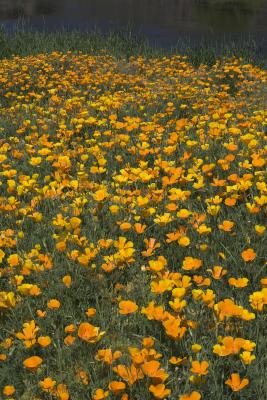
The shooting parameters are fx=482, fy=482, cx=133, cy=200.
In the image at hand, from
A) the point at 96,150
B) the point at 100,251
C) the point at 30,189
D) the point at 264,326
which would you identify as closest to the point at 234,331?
the point at 264,326

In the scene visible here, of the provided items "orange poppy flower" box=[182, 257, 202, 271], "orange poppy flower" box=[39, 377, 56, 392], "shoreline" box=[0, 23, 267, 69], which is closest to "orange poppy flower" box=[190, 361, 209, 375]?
"orange poppy flower" box=[39, 377, 56, 392]

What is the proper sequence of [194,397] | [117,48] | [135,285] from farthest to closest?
1. [117,48]
2. [135,285]
3. [194,397]

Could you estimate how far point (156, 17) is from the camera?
2225 cm

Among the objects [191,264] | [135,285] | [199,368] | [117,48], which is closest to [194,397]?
[199,368]

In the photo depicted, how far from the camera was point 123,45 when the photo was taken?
1228 centimetres

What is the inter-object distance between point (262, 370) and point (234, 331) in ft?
0.81

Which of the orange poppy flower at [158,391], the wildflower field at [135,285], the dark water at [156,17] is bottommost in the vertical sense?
the dark water at [156,17]

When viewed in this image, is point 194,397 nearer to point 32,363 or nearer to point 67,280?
point 32,363

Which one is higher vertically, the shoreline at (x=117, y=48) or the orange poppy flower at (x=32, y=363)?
the orange poppy flower at (x=32, y=363)

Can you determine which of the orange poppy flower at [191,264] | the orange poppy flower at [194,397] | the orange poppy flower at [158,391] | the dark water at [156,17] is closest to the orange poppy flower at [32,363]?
the orange poppy flower at [158,391]

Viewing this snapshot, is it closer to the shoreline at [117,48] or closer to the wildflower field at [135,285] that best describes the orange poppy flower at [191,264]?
the wildflower field at [135,285]

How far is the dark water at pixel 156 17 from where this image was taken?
59.0 ft

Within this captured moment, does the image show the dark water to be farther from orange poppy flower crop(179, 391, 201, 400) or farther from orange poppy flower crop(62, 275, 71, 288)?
orange poppy flower crop(179, 391, 201, 400)

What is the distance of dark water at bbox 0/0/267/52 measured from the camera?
1797 centimetres
